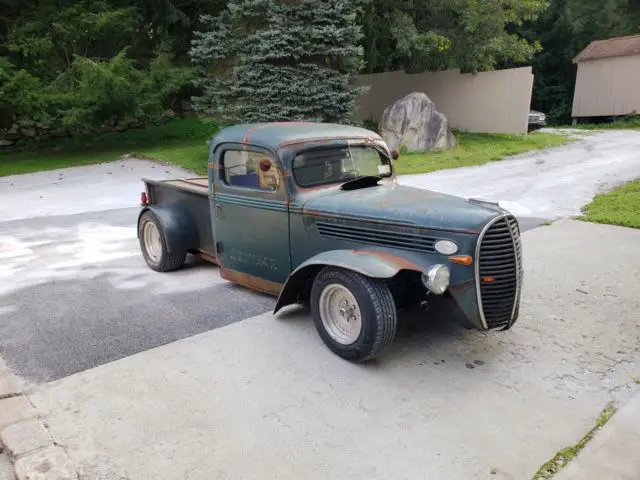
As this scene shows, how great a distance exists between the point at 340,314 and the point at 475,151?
41.9ft

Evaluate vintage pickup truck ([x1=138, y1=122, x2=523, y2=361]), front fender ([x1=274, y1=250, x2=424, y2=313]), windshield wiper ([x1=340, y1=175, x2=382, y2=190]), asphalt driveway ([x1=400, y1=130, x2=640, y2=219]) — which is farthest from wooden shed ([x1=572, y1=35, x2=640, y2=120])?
front fender ([x1=274, y1=250, x2=424, y2=313])

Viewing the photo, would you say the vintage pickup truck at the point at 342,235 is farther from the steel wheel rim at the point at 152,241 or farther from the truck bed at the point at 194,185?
the steel wheel rim at the point at 152,241

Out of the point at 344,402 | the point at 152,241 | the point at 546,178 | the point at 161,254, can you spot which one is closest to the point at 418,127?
the point at 546,178

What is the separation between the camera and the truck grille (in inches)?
142

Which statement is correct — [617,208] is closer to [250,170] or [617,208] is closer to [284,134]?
[284,134]

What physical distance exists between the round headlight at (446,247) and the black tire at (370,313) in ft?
1.53

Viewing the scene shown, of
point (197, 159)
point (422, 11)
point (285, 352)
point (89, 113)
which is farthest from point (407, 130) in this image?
point (285, 352)

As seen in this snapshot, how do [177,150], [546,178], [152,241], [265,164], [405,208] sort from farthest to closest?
[177,150] < [546,178] < [152,241] < [265,164] < [405,208]

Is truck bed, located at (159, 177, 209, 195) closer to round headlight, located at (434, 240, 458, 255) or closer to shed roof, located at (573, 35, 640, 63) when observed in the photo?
round headlight, located at (434, 240, 458, 255)

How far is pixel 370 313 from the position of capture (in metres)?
3.60

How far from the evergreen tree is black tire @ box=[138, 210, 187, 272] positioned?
23.0 feet

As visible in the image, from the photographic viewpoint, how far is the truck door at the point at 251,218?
455 centimetres

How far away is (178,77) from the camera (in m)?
14.7

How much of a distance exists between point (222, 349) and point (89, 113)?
12518 millimetres
